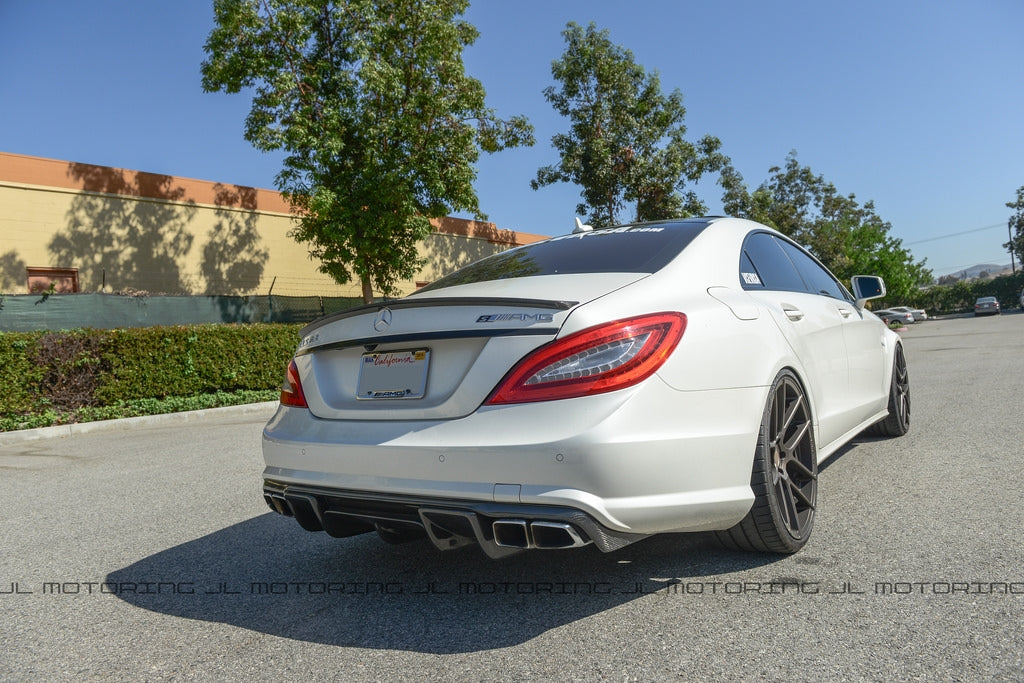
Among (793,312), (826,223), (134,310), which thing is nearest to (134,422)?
(134,310)

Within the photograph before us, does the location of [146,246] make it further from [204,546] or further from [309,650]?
[309,650]

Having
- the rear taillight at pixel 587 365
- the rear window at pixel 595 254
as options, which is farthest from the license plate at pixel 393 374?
the rear window at pixel 595 254

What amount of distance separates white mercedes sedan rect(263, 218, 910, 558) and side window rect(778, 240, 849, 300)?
3.16ft

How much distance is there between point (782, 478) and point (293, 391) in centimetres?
211

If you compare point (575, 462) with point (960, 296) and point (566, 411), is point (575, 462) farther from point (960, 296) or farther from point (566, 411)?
point (960, 296)

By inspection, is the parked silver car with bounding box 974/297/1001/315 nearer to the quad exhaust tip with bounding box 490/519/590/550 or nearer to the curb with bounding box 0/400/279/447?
the curb with bounding box 0/400/279/447

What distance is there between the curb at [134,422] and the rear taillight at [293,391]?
5928 millimetres

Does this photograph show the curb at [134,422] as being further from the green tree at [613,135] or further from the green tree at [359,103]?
the green tree at [613,135]

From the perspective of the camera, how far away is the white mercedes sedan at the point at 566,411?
97.7 inches

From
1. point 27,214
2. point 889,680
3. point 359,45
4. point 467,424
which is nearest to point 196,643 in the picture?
point 467,424

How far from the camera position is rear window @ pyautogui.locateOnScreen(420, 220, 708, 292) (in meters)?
3.28

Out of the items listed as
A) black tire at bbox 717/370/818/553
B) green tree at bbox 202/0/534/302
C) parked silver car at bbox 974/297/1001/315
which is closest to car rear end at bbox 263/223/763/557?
black tire at bbox 717/370/818/553

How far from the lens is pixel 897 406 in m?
5.64

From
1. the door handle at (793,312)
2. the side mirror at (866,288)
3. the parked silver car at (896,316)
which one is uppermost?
the side mirror at (866,288)
